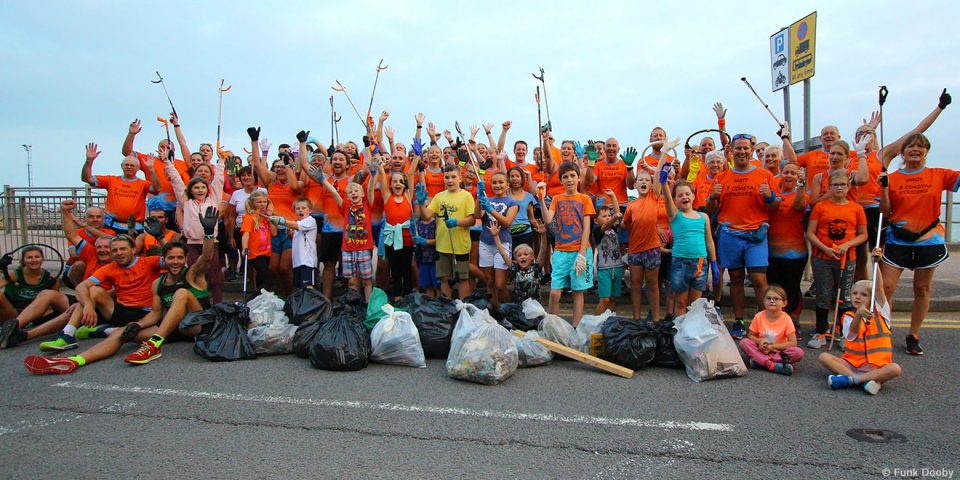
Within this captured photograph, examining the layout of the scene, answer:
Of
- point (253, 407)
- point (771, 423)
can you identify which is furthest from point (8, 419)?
point (771, 423)

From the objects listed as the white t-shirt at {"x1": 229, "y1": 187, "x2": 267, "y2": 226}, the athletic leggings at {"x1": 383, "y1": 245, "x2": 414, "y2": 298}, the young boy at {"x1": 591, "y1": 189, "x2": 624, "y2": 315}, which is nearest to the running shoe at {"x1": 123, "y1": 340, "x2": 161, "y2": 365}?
the athletic leggings at {"x1": 383, "y1": 245, "x2": 414, "y2": 298}

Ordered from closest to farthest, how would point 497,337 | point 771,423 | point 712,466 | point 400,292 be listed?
1. point 712,466
2. point 771,423
3. point 497,337
4. point 400,292

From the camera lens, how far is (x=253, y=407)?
427cm

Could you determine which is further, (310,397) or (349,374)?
(349,374)

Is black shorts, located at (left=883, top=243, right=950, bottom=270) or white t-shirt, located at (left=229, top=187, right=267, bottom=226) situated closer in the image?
black shorts, located at (left=883, top=243, right=950, bottom=270)

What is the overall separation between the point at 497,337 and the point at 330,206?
3.74m

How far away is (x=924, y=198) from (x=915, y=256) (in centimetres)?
53

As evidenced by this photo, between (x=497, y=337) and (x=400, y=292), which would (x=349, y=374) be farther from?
(x=400, y=292)

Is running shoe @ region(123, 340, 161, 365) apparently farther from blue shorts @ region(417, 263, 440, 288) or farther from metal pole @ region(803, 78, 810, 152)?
metal pole @ region(803, 78, 810, 152)

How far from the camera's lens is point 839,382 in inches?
176

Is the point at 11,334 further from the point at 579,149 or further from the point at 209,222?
the point at 579,149

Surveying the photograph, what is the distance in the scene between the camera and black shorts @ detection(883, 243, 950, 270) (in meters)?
5.48

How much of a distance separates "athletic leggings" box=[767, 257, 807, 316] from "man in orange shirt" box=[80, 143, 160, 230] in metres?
7.79

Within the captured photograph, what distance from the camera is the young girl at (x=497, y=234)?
22.5 feet
